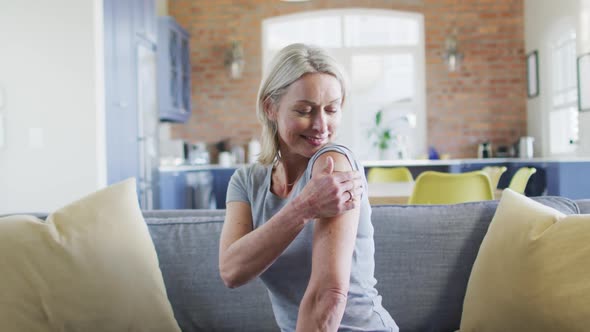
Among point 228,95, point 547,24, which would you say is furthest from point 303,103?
point 228,95

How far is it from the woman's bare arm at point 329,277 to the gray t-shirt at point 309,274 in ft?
0.30

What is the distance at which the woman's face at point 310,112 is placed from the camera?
126 centimetres

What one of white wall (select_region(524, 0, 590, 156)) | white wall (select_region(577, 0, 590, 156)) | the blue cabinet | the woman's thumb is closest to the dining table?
the woman's thumb

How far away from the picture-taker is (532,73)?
22.2 feet

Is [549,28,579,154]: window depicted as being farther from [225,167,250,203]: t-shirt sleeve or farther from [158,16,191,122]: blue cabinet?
[225,167,250,203]: t-shirt sleeve

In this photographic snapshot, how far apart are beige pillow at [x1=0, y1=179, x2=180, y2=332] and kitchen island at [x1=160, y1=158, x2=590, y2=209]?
372 cm

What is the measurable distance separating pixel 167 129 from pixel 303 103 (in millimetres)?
6252

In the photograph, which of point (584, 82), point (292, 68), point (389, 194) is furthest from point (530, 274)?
point (584, 82)

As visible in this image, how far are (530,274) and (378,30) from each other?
6401 millimetres

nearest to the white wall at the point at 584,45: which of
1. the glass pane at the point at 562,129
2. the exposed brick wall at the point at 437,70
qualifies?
the glass pane at the point at 562,129

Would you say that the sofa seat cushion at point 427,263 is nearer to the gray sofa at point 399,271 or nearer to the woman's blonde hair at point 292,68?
the gray sofa at point 399,271

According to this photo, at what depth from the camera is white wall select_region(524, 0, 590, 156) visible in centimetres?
516

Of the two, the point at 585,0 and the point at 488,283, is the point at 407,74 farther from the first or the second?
the point at 488,283

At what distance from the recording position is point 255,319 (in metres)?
1.70
